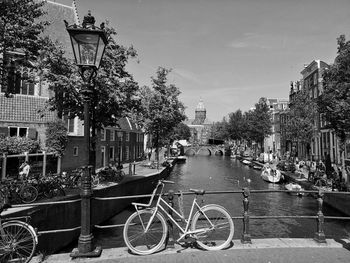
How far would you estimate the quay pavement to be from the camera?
5250 millimetres

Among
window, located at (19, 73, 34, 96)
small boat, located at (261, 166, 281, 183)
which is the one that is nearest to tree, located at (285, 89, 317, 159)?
small boat, located at (261, 166, 281, 183)

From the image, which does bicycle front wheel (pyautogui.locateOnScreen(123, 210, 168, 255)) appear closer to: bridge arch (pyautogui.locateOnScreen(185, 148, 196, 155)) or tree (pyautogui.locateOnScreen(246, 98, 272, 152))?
tree (pyautogui.locateOnScreen(246, 98, 272, 152))

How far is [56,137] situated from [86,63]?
15.9 metres

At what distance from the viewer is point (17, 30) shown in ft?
34.4

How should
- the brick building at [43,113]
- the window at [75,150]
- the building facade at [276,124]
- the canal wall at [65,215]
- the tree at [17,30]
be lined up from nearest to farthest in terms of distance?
the canal wall at [65,215] < the tree at [17,30] < the brick building at [43,113] < the window at [75,150] < the building facade at [276,124]

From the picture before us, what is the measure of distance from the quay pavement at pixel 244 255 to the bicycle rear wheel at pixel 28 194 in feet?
23.0

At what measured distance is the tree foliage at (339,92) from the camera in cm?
1788

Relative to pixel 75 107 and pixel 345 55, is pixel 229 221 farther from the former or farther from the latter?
pixel 345 55

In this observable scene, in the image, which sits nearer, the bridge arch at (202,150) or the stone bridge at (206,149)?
the stone bridge at (206,149)

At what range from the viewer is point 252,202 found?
2292cm

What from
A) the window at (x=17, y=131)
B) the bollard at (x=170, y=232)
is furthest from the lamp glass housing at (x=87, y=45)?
the window at (x=17, y=131)

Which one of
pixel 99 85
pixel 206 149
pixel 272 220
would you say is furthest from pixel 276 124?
pixel 99 85

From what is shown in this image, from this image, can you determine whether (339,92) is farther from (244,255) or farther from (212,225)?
(244,255)

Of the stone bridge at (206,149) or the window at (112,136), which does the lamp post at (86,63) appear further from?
the stone bridge at (206,149)
